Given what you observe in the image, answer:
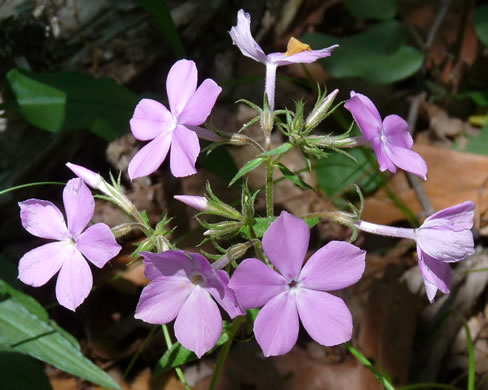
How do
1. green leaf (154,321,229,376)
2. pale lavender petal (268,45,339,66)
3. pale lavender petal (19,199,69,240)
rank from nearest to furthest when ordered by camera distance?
pale lavender petal (19,199,69,240)
pale lavender petal (268,45,339,66)
green leaf (154,321,229,376)

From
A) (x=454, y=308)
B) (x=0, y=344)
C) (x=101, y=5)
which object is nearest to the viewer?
(x=0, y=344)

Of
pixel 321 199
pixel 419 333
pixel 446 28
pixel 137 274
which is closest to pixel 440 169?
pixel 321 199

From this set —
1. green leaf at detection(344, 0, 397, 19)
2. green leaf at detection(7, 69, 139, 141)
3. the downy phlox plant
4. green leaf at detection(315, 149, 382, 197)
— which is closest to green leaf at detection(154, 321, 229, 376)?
the downy phlox plant

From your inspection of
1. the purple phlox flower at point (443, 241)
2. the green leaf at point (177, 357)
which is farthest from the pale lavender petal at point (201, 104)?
the green leaf at point (177, 357)

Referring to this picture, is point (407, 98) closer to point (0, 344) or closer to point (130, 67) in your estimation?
point (130, 67)

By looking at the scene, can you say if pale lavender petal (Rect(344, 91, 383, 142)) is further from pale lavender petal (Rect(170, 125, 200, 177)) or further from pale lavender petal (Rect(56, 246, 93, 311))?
pale lavender petal (Rect(56, 246, 93, 311))

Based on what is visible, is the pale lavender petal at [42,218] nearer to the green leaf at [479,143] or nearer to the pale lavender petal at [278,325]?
the pale lavender petal at [278,325]

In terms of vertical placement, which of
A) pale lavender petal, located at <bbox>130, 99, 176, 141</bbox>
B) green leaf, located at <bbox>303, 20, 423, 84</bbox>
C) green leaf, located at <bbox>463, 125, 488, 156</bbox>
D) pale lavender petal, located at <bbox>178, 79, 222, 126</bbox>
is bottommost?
green leaf, located at <bbox>463, 125, 488, 156</bbox>
